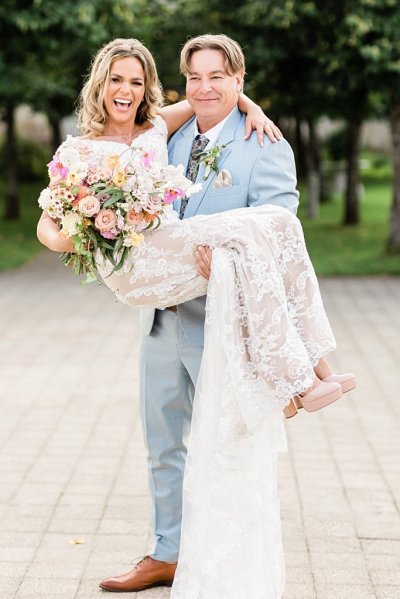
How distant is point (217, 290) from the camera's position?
3.83m

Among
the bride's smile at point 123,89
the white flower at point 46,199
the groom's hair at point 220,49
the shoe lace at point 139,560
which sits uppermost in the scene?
the groom's hair at point 220,49

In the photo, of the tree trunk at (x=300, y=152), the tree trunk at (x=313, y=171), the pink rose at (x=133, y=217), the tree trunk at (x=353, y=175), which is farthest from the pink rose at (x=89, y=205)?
the tree trunk at (x=300, y=152)

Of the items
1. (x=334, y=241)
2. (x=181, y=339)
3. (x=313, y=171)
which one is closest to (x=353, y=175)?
(x=334, y=241)

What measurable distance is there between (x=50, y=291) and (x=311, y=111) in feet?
35.5

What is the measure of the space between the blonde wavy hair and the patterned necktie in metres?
0.25

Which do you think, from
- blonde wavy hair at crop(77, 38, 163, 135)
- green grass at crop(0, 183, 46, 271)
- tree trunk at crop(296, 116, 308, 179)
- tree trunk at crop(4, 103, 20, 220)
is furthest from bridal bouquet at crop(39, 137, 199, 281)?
tree trunk at crop(296, 116, 308, 179)

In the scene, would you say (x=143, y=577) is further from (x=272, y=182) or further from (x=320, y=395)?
(x=272, y=182)

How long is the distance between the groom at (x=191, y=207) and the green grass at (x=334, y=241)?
483 inches

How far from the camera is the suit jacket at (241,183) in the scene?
4.00m

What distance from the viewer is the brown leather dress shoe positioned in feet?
14.5

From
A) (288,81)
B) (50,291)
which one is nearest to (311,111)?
(288,81)

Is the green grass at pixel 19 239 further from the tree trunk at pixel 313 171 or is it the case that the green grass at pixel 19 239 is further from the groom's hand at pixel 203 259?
the groom's hand at pixel 203 259

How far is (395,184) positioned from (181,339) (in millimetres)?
13814

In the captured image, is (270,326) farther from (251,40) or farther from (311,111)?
(311,111)
